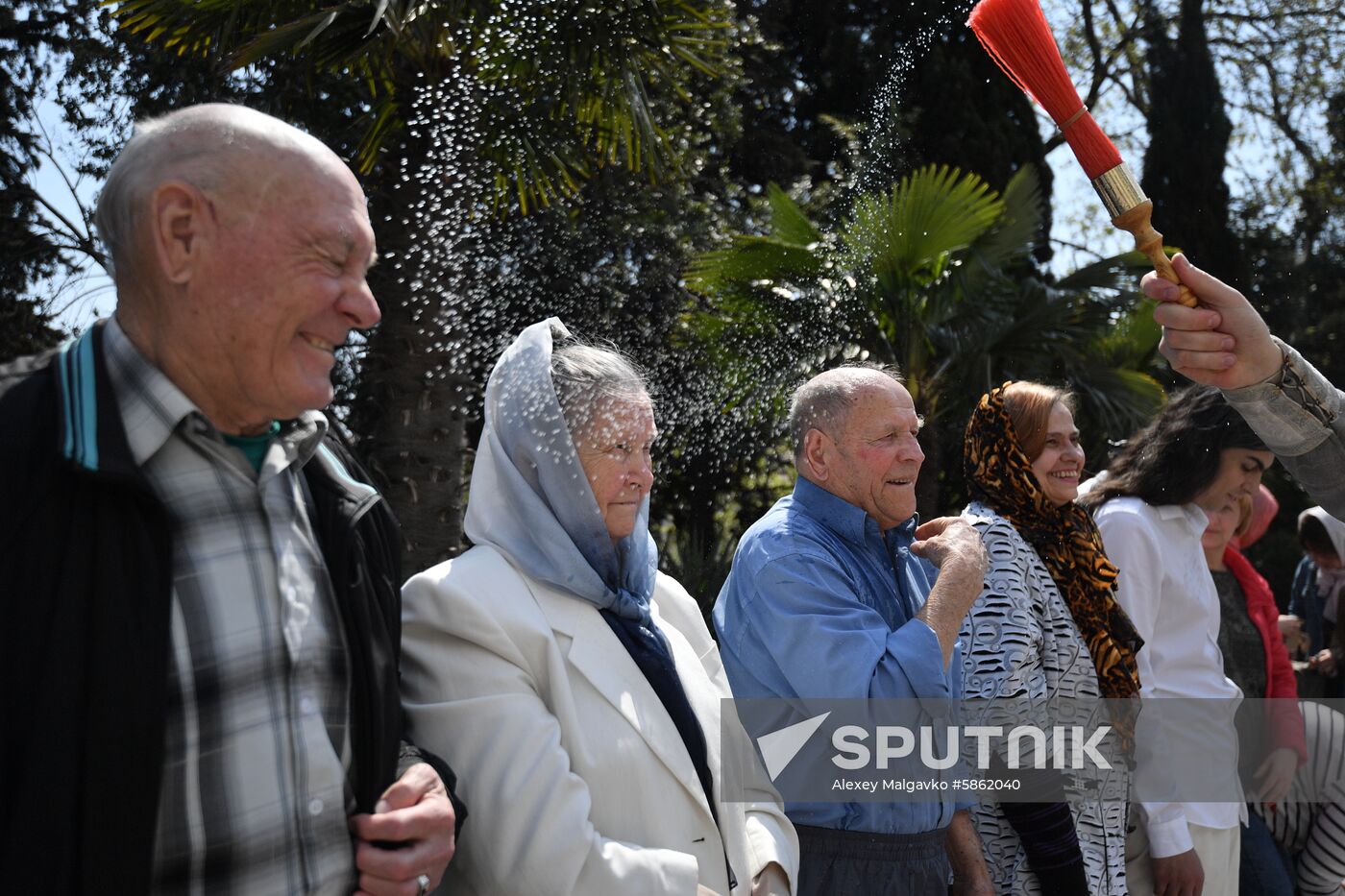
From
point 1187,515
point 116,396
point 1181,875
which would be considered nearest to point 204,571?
point 116,396

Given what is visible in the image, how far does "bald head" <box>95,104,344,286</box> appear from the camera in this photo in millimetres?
1628

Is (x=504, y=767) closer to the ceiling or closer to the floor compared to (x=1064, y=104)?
closer to the floor

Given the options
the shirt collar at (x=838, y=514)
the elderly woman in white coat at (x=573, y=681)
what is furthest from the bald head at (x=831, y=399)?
the elderly woman in white coat at (x=573, y=681)

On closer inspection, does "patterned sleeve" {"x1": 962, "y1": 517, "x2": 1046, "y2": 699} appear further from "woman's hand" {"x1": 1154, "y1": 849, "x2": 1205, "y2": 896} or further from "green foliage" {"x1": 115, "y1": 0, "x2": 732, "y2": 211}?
"green foliage" {"x1": 115, "y1": 0, "x2": 732, "y2": 211}

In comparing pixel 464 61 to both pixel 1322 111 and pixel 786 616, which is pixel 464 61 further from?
pixel 1322 111

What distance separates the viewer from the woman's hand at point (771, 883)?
2461 millimetres

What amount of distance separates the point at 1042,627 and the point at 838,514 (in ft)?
2.31

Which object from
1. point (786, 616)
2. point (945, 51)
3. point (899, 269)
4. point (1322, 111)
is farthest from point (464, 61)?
point (1322, 111)

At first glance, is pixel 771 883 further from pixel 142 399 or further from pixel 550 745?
pixel 142 399

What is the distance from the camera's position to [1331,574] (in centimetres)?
616

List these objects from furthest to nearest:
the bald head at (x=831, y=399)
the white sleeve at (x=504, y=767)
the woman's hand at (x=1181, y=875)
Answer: the woman's hand at (x=1181, y=875)
the bald head at (x=831, y=399)
the white sleeve at (x=504, y=767)

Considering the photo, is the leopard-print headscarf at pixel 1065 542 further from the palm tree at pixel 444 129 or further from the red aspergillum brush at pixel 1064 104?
the palm tree at pixel 444 129

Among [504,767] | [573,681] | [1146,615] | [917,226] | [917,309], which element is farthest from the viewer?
[917,309]

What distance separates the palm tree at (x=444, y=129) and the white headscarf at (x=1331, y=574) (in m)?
3.78
